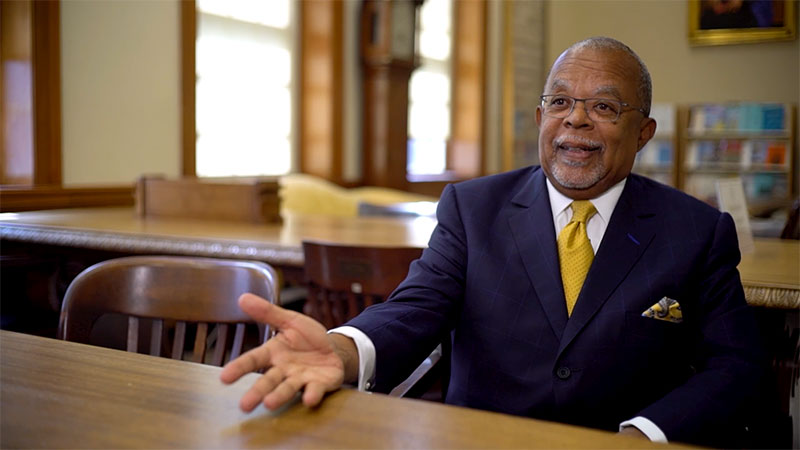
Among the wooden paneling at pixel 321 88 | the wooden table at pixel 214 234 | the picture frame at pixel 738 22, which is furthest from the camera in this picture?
the picture frame at pixel 738 22

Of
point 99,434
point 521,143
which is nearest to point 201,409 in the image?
point 99,434

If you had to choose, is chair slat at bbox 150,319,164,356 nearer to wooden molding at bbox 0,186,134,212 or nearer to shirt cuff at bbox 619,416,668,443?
shirt cuff at bbox 619,416,668,443

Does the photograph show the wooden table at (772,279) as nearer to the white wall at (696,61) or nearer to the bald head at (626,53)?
the bald head at (626,53)

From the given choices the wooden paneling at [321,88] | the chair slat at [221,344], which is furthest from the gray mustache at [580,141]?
the wooden paneling at [321,88]

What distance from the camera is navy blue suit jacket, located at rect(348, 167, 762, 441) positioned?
1.47m

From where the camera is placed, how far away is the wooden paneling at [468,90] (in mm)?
9445

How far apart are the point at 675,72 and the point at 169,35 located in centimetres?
649

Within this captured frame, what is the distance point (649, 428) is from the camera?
1.26m

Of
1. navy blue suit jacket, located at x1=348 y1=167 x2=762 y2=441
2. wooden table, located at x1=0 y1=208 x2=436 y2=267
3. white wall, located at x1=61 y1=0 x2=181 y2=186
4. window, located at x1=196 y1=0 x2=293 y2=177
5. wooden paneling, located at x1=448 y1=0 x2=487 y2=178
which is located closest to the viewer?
navy blue suit jacket, located at x1=348 y1=167 x2=762 y2=441

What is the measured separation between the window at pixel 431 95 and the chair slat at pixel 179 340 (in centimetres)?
685

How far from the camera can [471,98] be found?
9.51 m

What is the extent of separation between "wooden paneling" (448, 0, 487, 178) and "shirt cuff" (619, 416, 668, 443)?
8180 mm

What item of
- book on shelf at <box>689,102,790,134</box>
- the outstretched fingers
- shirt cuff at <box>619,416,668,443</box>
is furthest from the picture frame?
the outstretched fingers

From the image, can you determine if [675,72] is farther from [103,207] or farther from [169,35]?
[103,207]
